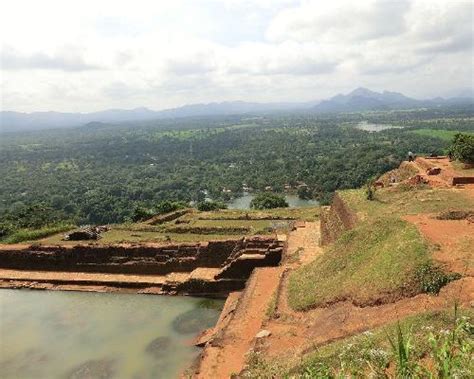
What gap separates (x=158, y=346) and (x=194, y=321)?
2255 mm

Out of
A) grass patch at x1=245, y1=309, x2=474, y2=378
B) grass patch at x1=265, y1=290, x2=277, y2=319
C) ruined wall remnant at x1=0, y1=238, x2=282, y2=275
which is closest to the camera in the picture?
grass patch at x1=245, y1=309, x2=474, y2=378

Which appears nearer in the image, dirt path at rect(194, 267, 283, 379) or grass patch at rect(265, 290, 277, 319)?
dirt path at rect(194, 267, 283, 379)

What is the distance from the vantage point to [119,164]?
129 m

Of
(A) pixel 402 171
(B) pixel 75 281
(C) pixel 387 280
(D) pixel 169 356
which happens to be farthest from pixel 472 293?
(A) pixel 402 171

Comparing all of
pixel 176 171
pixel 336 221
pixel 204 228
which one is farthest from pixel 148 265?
pixel 176 171

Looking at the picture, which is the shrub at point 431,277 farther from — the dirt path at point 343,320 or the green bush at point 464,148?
the green bush at point 464,148

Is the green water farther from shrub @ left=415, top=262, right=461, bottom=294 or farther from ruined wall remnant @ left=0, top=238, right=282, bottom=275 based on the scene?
shrub @ left=415, top=262, right=461, bottom=294

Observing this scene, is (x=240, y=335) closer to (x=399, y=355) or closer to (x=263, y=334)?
(x=263, y=334)

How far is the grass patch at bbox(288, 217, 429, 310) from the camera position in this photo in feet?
39.8

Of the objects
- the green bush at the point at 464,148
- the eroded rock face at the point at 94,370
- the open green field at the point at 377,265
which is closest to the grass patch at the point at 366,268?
the open green field at the point at 377,265

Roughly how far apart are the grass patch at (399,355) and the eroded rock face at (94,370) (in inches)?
217

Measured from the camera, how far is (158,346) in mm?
15531

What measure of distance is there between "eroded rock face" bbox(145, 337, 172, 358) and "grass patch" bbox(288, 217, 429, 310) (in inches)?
180

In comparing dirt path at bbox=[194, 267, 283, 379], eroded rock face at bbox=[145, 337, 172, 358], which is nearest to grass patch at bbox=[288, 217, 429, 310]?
dirt path at bbox=[194, 267, 283, 379]
